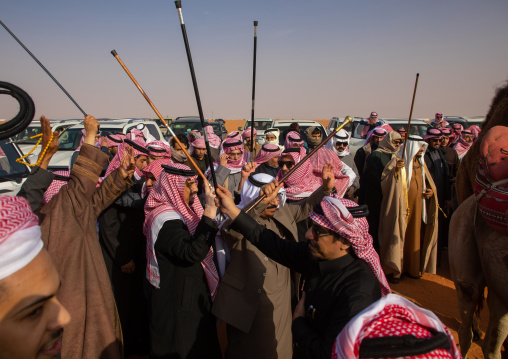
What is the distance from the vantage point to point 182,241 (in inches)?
102

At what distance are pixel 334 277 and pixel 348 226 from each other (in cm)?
33

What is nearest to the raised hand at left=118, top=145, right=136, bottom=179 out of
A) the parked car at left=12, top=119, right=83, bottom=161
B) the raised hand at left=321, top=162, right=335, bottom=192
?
the raised hand at left=321, top=162, right=335, bottom=192

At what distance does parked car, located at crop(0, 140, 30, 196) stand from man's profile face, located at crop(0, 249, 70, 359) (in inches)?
192

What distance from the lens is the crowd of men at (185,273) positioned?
1062 mm

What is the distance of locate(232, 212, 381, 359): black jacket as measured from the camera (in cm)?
182

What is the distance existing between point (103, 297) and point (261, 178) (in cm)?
177

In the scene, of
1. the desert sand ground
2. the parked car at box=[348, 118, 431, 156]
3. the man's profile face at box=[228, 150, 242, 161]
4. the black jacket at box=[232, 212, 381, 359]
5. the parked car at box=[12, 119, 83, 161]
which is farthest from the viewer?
the parked car at box=[348, 118, 431, 156]

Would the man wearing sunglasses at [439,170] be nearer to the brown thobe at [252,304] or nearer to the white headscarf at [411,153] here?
the white headscarf at [411,153]

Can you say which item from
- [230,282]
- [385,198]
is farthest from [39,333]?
[385,198]

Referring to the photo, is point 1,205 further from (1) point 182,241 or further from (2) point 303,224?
(2) point 303,224

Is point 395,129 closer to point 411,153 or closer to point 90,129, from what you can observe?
point 411,153

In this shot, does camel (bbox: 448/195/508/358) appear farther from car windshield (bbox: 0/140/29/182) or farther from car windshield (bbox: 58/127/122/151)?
car windshield (bbox: 58/127/122/151)

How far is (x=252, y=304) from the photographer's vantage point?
282 cm

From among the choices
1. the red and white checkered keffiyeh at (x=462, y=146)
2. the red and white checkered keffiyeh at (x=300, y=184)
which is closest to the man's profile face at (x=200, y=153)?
the red and white checkered keffiyeh at (x=300, y=184)
